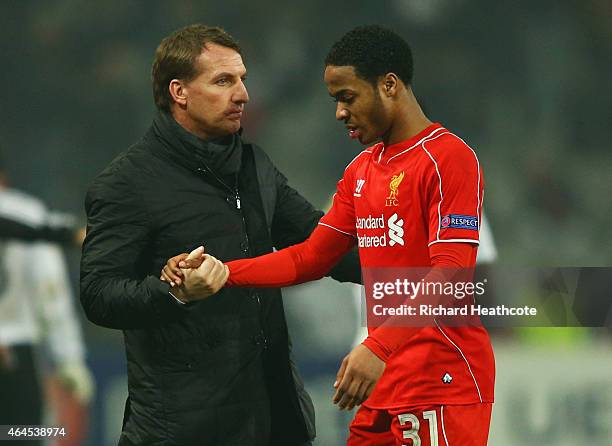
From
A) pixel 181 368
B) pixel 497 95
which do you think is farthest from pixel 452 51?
pixel 181 368

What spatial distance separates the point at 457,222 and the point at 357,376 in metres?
0.35

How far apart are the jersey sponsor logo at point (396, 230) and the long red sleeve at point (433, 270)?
10 centimetres

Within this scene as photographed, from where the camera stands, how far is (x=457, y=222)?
1815mm

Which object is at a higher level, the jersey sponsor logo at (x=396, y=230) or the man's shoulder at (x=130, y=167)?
the man's shoulder at (x=130, y=167)

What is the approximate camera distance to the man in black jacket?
7.05ft

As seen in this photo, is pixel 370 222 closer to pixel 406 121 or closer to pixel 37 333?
pixel 406 121

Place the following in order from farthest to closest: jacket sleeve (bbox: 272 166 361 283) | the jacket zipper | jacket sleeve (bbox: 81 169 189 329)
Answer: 1. jacket sleeve (bbox: 272 166 361 283)
2. the jacket zipper
3. jacket sleeve (bbox: 81 169 189 329)

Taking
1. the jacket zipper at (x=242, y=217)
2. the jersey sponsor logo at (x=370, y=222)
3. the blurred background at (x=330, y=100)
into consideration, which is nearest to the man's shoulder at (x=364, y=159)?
the jersey sponsor logo at (x=370, y=222)

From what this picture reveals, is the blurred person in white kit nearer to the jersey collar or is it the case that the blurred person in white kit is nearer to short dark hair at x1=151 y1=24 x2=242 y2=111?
short dark hair at x1=151 y1=24 x2=242 y2=111

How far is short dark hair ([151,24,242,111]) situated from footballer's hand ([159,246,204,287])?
1.59 ft

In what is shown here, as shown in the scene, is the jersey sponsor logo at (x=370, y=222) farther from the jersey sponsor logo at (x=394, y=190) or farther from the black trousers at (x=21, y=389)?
the black trousers at (x=21, y=389)

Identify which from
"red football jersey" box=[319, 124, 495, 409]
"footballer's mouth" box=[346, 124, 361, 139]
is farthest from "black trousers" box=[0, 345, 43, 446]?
"footballer's mouth" box=[346, 124, 361, 139]

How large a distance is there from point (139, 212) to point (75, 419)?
2.12 m

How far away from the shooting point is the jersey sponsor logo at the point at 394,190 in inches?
75.9
